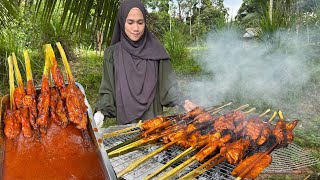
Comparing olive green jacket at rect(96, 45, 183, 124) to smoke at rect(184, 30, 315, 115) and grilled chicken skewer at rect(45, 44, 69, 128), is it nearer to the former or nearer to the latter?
grilled chicken skewer at rect(45, 44, 69, 128)

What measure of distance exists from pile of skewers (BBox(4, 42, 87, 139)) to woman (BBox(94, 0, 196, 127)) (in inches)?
53.8

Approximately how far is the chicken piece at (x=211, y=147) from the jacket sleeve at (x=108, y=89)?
1.28 m

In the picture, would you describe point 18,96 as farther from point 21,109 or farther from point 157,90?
point 157,90

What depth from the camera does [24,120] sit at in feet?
5.80

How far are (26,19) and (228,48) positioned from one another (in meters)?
6.79

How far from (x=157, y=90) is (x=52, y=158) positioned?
2.02 meters

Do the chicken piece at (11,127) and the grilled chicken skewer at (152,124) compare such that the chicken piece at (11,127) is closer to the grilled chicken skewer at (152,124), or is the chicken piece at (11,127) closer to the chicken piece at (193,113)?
the grilled chicken skewer at (152,124)

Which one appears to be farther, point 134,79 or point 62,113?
point 134,79

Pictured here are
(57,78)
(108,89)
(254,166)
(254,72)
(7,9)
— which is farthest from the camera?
(254,72)

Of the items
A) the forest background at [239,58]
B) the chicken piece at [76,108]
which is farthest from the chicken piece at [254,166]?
the forest background at [239,58]

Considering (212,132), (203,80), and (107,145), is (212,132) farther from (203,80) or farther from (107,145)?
(203,80)

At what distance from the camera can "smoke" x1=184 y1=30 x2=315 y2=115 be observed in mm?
8016

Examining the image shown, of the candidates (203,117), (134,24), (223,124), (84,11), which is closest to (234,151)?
(223,124)

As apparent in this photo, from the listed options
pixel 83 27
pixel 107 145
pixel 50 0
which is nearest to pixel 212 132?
pixel 107 145
